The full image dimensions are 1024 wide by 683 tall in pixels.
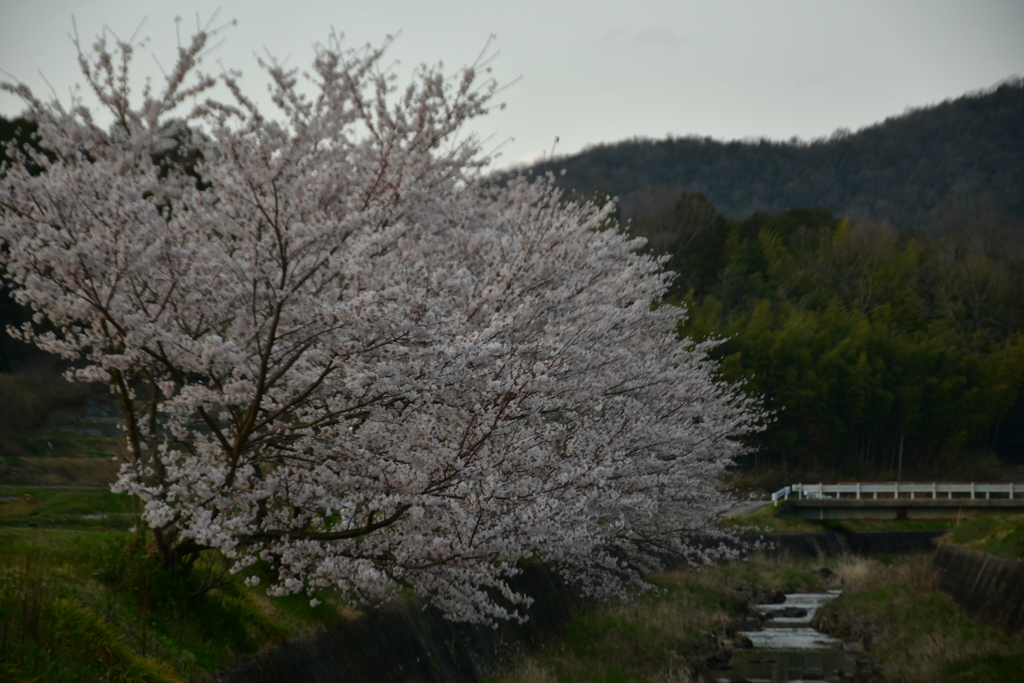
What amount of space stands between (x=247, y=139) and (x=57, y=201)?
63.2 inches

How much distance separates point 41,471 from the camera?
19.6m

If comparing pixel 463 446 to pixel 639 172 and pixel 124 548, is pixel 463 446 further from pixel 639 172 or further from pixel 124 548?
pixel 639 172

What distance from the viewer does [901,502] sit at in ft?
105

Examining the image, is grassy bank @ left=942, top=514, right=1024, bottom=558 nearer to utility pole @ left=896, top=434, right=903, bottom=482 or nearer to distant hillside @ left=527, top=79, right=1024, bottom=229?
utility pole @ left=896, top=434, right=903, bottom=482

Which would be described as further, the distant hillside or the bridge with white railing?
the distant hillside

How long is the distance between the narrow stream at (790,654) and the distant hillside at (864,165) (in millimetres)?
89550

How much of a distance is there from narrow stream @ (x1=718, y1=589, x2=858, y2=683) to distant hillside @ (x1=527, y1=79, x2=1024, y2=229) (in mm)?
89550

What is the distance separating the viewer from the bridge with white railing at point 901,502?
31.4 metres

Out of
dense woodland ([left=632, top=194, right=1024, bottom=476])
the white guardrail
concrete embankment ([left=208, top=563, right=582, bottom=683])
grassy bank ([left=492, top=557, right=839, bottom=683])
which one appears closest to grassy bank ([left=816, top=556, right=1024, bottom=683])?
grassy bank ([left=492, top=557, right=839, bottom=683])

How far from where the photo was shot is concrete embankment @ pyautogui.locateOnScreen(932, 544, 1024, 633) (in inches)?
535

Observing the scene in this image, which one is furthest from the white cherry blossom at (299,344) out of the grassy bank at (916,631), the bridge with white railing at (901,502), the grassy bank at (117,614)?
the bridge with white railing at (901,502)

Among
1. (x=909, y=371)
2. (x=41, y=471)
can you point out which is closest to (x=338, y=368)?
(x=41, y=471)

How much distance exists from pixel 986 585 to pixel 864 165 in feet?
412

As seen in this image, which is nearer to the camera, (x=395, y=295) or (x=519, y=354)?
(x=395, y=295)
